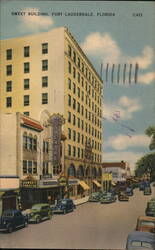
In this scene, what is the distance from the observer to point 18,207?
14086 millimetres

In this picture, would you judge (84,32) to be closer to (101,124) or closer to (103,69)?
(103,69)

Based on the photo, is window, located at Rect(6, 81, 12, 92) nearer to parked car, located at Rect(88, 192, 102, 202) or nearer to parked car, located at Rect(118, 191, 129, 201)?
parked car, located at Rect(88, 192, 102, 202)

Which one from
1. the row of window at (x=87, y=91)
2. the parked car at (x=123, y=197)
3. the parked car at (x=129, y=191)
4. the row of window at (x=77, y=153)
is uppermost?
the row of window at (x=87, y=91)

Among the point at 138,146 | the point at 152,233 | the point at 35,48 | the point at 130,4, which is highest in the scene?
the point at 130,4

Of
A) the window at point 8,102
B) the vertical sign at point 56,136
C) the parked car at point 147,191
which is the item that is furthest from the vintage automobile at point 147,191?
the window at point 8,102

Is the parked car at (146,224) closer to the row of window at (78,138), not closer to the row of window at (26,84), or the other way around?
the row of window at (78,138)

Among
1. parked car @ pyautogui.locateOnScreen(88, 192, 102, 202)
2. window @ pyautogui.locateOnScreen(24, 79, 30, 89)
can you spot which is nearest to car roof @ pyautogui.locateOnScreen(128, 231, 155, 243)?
parked car @ pyautogui.locateOnScreen(88, 192, 102, 202)

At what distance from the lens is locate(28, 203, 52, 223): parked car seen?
13781 millimetres

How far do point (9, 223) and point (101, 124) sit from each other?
255 inches

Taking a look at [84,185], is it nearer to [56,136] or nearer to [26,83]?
[56,136]

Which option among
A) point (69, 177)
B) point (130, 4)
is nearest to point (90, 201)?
point (69, 177)

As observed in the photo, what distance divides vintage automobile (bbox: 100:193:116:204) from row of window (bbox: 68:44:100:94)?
5699mm

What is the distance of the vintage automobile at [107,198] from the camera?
14.9 m

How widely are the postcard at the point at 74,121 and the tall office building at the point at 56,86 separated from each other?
2.0 inches
